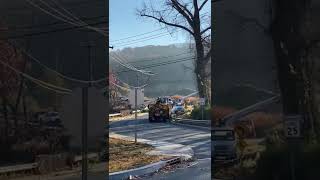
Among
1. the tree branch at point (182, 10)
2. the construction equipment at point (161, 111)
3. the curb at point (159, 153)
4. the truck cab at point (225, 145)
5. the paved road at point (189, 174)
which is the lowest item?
the paved road at point (189, 174)

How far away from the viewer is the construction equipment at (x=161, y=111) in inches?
1508

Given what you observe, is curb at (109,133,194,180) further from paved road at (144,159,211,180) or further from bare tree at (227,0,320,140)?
bare tree at (227,0,320,140)

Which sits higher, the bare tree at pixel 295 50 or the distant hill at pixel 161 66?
the distant hill at pixel 161 66

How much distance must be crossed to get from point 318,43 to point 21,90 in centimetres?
485

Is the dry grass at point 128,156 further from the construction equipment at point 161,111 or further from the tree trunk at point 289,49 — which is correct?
the construction equipment at point 161,111

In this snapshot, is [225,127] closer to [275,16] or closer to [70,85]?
[275,16]

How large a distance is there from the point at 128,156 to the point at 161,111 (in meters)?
19.3

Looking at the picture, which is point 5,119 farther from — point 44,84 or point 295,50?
point 295,50

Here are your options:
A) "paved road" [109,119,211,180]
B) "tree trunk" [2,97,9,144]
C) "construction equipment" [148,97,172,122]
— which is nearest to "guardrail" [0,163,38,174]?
"tree trunk" [2,97,9,144]

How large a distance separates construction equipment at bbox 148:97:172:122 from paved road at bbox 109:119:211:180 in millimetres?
1252

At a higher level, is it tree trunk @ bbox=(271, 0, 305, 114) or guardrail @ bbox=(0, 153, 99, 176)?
tree trunk @ bbox=(271, 0, 305, 114)

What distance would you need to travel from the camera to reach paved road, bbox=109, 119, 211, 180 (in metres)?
15.5

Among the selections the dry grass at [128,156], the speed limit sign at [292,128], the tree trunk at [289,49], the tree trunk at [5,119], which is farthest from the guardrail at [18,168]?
the dry grass at [128,156]

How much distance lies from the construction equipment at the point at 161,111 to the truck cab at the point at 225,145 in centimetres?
2753
